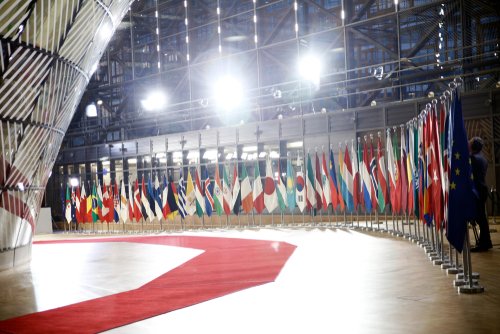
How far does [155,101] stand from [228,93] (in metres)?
4.70

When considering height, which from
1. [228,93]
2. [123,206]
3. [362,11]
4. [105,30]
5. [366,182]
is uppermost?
[362,11]

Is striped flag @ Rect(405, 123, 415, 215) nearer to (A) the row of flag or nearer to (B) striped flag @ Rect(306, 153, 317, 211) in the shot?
(A) the row of flag

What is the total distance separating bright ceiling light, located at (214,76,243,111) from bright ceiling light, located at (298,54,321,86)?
2.96m

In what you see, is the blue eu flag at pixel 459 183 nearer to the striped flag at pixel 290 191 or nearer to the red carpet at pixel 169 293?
the red carpet at pixel 169 293

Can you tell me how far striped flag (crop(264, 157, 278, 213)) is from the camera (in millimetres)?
19078

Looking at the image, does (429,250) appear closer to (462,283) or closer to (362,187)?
(462,283)

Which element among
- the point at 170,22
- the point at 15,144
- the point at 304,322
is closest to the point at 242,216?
the point at 170,22

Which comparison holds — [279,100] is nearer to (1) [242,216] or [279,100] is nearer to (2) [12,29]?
(1) [242,216]

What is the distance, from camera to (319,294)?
6734mm

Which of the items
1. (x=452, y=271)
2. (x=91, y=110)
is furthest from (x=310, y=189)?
(x=91, y=110)

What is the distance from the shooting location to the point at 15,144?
10.3m

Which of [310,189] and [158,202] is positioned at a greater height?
[310,189]

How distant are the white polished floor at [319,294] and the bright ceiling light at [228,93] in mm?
14284

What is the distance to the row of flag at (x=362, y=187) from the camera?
21.2 feet
